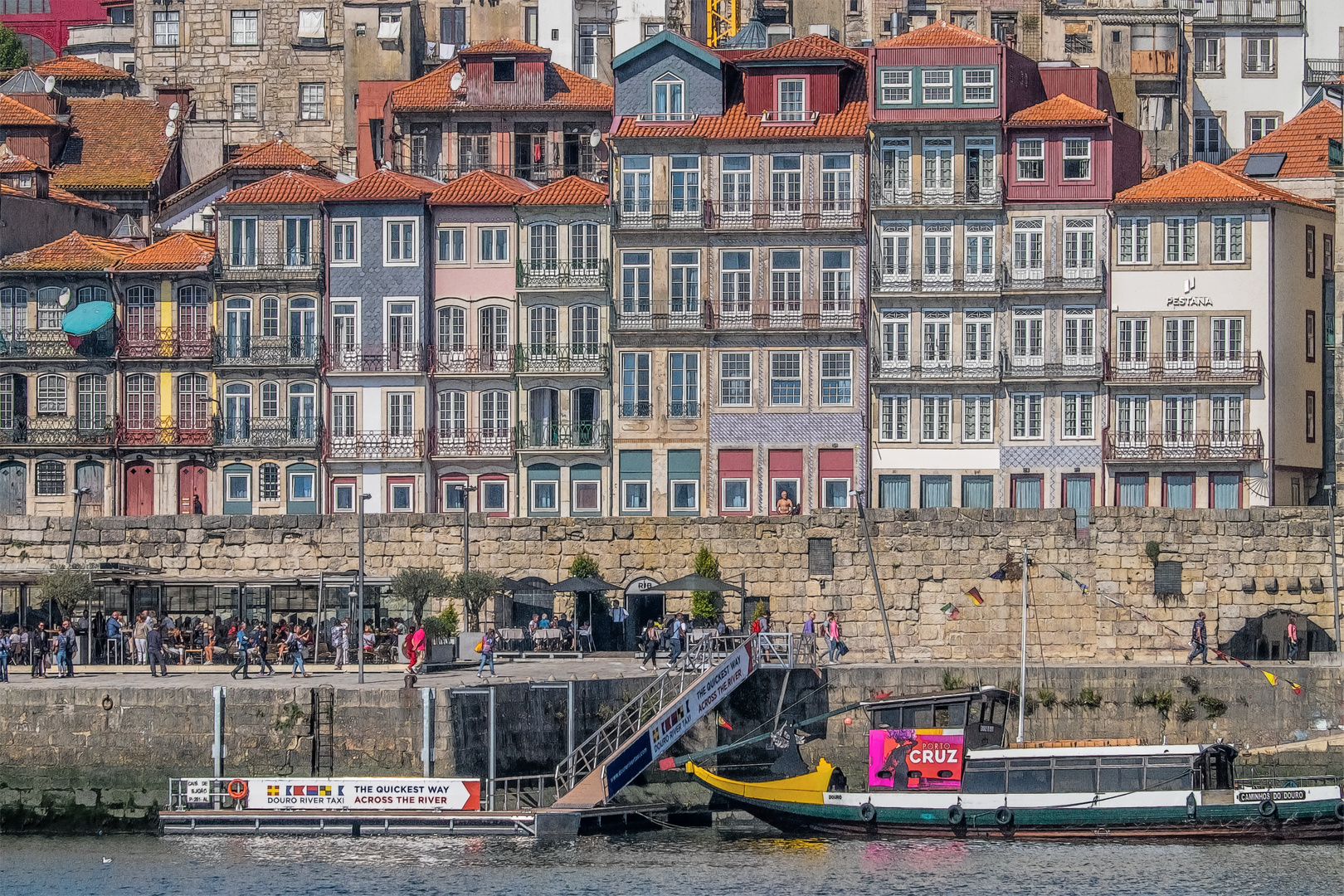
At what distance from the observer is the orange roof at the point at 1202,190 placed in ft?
251

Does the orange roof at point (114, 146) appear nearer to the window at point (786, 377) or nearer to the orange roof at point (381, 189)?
the orange roof at point (381, 189)

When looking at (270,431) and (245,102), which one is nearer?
(270,431)

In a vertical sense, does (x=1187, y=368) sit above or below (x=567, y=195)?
below

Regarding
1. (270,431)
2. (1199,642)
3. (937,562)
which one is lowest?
(1199,642)

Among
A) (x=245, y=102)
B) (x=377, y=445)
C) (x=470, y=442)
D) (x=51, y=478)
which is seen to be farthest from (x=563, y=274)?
(x=245, y=102)

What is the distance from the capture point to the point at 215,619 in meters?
71.9

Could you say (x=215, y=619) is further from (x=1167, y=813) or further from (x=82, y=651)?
(x=1167, y=813)

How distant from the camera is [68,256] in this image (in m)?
80.8

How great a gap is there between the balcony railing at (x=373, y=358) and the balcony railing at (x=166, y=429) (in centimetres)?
392

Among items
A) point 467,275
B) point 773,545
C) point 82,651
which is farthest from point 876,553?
point 82,651

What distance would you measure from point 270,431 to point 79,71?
1157 inches

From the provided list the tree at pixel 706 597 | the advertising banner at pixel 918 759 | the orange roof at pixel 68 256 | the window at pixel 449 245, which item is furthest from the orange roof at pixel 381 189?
the advertising banner at pixel 918 759

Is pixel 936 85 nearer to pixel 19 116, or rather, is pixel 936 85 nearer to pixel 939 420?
pixel 939 420

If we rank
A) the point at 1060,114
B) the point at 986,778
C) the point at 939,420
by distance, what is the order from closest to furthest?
the point at 986,778 < the point at 939,420 < the point at 1060,114
